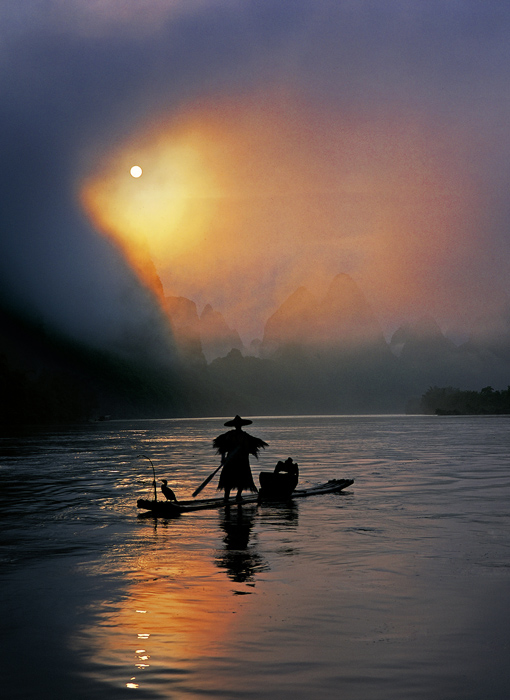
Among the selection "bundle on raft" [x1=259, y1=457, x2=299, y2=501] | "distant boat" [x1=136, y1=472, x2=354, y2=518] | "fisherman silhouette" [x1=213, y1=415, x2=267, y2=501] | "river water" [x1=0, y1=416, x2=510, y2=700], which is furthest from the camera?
"bundle on raft" [x1=259, y1=457, x2=299, y2=501]

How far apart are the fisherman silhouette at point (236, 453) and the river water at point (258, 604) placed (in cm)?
106

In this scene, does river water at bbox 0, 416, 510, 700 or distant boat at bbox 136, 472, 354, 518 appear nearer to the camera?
river water at bbox 0, 416, 510, 700

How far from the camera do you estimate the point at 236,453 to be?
23.9 meters

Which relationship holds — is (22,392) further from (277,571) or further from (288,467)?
(277,571)

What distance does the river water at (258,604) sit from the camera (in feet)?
27.4

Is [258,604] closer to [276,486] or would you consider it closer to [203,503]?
[203,503]

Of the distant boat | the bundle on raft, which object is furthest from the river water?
the bundle on raft

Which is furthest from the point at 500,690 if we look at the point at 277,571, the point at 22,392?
the point at 22,392

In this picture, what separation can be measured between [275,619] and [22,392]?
540 feet

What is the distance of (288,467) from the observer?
2966 cm

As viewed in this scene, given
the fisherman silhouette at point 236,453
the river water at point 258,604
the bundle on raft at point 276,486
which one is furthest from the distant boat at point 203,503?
the fisherman silhouette at point 236,453

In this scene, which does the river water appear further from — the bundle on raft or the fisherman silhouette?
the bundle on raft

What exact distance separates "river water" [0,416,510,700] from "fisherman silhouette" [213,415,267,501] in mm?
1060

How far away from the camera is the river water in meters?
8.35
